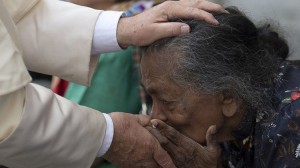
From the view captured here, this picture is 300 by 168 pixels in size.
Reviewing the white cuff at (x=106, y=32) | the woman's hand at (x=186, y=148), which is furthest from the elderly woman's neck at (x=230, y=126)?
the white cuff at (x=106, y=32)

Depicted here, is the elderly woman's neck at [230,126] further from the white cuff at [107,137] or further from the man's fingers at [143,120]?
the white cuff at [107,137]

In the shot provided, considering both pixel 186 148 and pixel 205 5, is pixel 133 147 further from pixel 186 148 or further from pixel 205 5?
pixel 205 5

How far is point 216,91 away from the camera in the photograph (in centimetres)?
235

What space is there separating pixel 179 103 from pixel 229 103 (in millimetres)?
204

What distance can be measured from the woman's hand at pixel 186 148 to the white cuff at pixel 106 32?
417 millimetres

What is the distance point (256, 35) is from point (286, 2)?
1794 millimetres

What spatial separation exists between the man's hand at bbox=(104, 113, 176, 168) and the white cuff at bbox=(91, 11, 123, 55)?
14.9 inches

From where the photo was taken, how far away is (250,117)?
2.39 m

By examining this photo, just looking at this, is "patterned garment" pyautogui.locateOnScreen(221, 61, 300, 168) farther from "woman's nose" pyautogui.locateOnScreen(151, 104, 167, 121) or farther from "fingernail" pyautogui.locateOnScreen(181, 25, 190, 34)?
"fingernail" pyautogui.locateOnScreen(181, 25, 190, 34)

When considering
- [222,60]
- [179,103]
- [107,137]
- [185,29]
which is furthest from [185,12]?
[107,137]

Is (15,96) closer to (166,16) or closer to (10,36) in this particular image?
(10,36)

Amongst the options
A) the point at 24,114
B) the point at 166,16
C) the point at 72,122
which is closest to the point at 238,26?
the point at 166,16

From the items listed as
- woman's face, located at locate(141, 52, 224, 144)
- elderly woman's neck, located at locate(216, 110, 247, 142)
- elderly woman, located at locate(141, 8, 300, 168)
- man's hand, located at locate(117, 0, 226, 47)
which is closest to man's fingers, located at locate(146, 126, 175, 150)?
elderly woman, located at locate(141, 8, 300, 168)

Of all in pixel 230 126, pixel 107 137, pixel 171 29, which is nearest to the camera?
pixel 107 137
